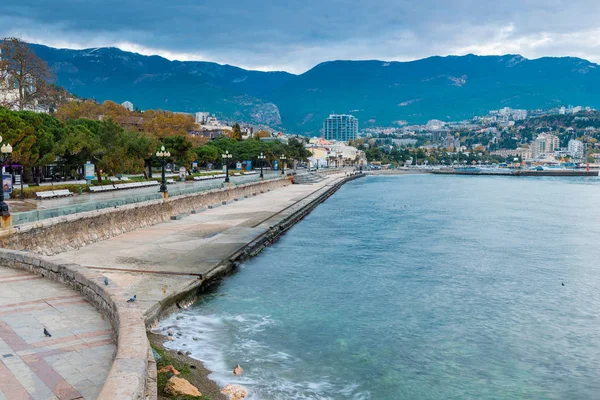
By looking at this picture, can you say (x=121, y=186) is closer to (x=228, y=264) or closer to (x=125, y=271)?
(x=228, y=264)

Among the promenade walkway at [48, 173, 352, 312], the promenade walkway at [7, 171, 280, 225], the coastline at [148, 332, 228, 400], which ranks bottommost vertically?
the coastline at [148, 332, 228, 400]

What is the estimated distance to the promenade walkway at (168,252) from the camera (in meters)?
17.2

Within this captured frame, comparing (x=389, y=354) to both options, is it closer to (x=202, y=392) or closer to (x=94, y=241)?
(x=202, y=392)

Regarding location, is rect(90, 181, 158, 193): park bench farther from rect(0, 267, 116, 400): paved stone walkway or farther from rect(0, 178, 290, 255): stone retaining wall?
rect(0, 267, 116, 400): paved stone walkway

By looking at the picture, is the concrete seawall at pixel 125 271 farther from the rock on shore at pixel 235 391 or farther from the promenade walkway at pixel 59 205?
the rock on shore at pixel 235 391

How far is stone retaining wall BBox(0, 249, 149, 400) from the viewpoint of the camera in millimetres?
7145

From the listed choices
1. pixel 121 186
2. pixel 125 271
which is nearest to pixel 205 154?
pixel 121 186

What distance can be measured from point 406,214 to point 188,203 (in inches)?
774

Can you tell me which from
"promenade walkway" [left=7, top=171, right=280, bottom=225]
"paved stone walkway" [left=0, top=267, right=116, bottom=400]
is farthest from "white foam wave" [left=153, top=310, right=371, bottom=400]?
"promenade walkway" [left=7, top=171, right=280, bottom=225]

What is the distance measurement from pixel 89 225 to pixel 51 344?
622 inches

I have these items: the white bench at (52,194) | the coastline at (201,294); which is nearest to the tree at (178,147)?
the white bench at (52,194)

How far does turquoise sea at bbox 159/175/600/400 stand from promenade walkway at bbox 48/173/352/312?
1.12 m

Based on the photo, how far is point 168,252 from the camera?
23062 mm

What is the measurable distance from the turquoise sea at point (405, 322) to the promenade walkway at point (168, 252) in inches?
44.2
